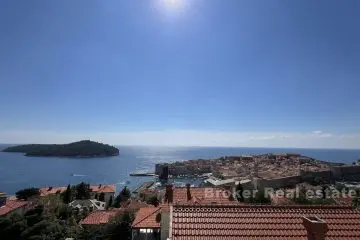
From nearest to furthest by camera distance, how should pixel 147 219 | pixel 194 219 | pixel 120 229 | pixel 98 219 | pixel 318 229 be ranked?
pixel 318 229
pixel 194 219
pixel 147 219
pixel 120 229
pixel 98 219

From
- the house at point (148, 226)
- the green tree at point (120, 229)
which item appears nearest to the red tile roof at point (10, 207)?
the green tree at point (120, 229)

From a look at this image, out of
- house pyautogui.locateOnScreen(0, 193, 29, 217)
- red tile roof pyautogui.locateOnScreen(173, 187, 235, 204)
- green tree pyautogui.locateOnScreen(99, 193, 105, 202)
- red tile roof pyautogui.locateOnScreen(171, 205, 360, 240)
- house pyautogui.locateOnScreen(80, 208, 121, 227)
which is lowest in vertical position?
green tree pyautogui.locateOnScreen(99, 193, 105, 202)

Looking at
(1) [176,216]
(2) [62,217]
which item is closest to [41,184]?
(2) [62,217]

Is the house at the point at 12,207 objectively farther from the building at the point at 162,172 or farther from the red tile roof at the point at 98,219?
the building at the point at 162,172

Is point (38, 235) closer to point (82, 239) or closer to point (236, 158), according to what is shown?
point (82, 239)

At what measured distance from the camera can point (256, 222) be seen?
6879 millimetres

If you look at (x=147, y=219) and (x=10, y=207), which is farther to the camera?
(x=10, y=207)

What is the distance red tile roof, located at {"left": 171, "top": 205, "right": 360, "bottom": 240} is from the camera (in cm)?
645

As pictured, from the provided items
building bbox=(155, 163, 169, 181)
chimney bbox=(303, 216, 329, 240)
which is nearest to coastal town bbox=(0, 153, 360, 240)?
chimney bbox=(303, 216, 329, 240)

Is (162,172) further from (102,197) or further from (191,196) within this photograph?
(191,196)

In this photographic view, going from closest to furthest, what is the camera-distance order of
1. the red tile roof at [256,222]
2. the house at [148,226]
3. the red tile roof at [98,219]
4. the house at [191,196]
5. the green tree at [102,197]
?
1. the red tile roof at [256,222]
2. the house at [148,226]
3. the house at [191,196]
4. the red tile roof at [98,219]
5. the green tree at [102,197]

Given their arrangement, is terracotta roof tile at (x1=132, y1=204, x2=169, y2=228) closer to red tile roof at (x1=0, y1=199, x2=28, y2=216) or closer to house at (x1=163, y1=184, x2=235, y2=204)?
house at (x1=163, y1=184, x2=235, y2=204)

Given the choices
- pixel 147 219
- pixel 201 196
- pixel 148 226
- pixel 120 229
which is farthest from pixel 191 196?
pixel 120 229

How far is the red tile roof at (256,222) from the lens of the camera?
645cm
